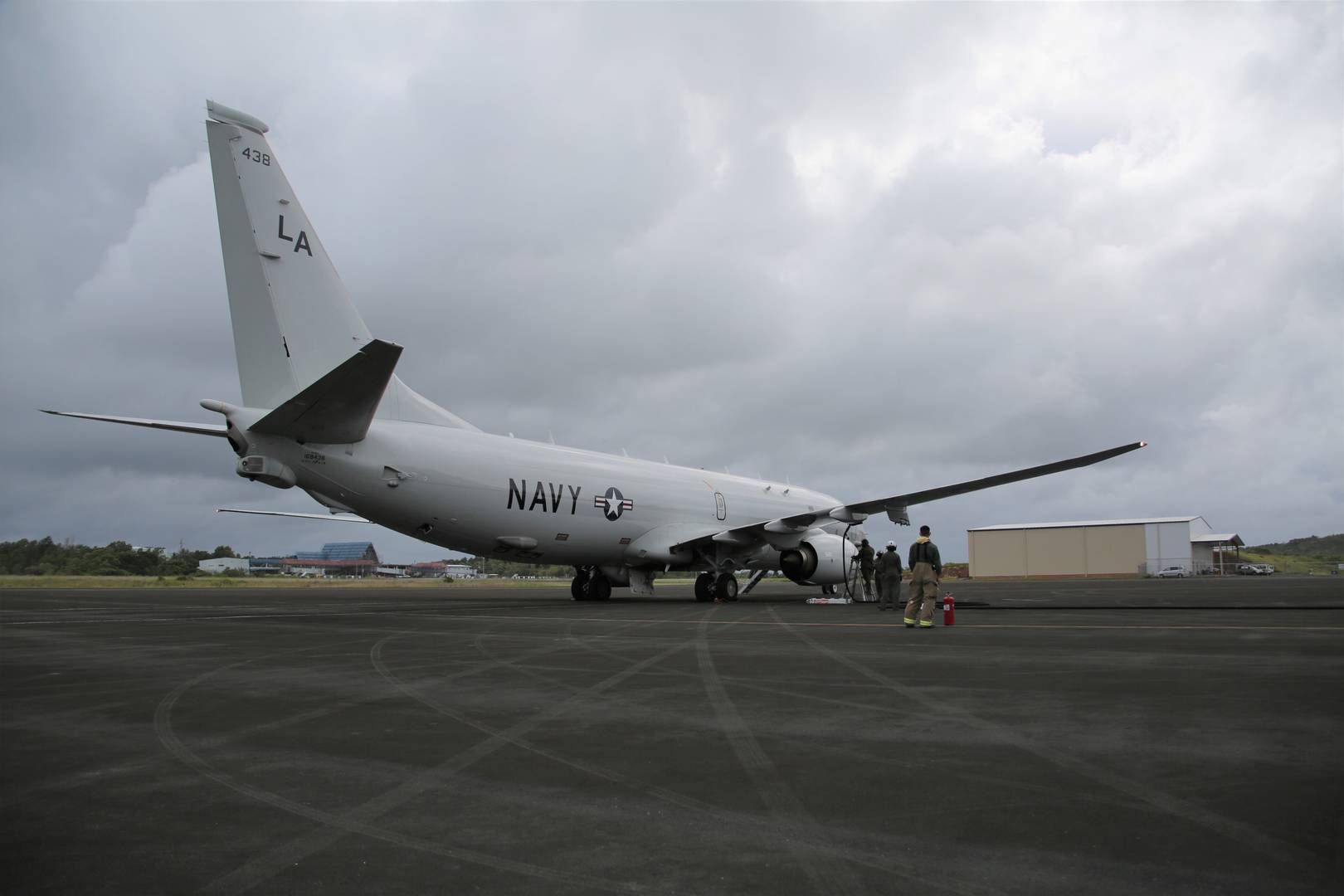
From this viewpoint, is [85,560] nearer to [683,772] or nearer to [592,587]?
[592,587]

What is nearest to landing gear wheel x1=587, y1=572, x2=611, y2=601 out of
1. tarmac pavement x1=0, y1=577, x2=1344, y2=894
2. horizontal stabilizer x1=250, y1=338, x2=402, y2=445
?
horizontal stabilizer x1=250, y1=338, x2=402, y2=445

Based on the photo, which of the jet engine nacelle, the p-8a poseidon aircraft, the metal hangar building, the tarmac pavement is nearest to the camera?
the tarmac pavement

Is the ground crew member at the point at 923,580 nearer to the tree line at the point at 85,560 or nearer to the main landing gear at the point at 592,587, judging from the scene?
the main landing gear at the point at 592,587

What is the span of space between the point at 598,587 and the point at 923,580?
14.3 metres

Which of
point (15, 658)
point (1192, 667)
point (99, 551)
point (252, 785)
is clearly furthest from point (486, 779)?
point (99, 551)

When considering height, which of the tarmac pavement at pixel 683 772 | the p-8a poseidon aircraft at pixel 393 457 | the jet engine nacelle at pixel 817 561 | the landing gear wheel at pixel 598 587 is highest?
the p-8a poseidon aircraft at pixel 393 457

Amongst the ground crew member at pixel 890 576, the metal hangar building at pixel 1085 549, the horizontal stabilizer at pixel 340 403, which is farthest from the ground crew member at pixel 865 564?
the metal hangar building at pixel 1085 549

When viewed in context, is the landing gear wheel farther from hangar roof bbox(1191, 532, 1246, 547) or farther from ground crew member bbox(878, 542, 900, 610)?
hangar roof bbox(1191, 532, 1246, 547)

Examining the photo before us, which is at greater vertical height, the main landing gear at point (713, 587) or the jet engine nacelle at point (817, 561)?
the jet engine nacelle at point (817, 561)

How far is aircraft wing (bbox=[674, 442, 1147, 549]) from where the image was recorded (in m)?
20.6

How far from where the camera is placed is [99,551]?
255ft

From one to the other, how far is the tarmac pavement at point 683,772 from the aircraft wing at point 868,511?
10.9 metres

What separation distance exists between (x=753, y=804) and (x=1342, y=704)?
480 cm

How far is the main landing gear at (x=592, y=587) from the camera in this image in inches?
1037
